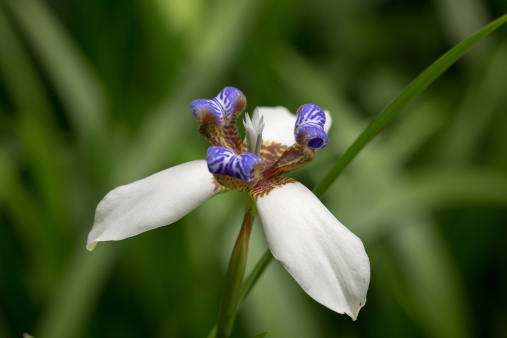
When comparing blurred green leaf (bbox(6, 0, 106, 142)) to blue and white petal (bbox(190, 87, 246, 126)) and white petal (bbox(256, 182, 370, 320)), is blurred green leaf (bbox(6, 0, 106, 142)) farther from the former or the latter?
white petal (bbox(256, 182, 370, 320))

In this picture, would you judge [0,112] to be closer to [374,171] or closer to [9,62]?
[9,62]

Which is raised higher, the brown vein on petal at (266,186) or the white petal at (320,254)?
the brown vein on petal at (266,186)

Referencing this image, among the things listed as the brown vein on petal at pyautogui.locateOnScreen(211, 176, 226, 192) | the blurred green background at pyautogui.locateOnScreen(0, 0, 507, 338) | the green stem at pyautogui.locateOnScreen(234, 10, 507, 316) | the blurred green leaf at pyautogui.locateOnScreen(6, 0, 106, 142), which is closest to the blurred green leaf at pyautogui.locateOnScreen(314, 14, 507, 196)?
the green stem at pyautogui.locateOnScreen(234, 10, 507, 316)

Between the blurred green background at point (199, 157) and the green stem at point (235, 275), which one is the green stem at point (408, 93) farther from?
the blurred green background at point (199, 157)

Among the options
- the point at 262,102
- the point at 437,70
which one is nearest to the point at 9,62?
the point at 262,102

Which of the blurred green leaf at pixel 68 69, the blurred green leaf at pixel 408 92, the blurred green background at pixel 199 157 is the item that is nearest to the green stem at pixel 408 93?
the blurred green leaf at pixel 408 92

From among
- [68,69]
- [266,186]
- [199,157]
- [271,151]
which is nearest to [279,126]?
[271,151]
